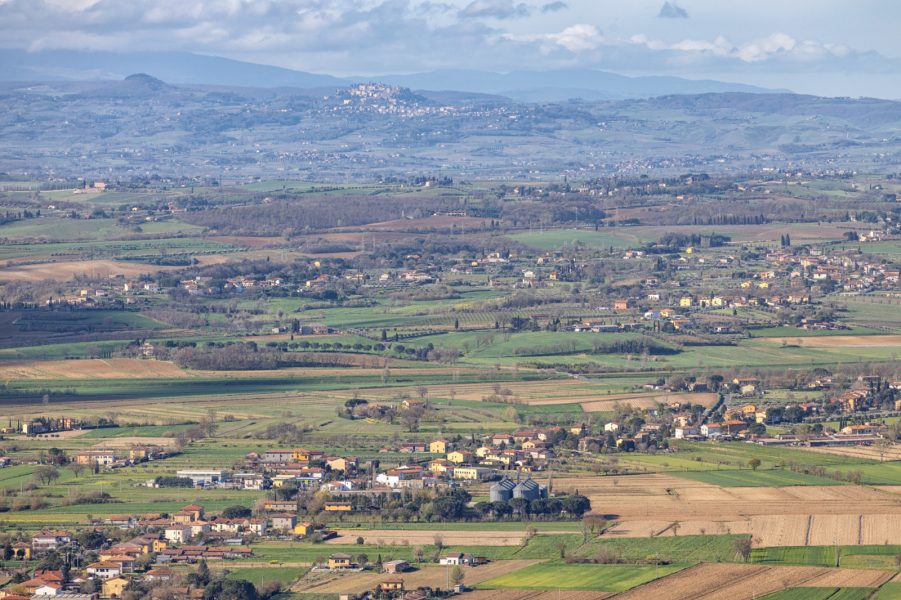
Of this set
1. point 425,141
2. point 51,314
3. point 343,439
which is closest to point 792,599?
point 343,439

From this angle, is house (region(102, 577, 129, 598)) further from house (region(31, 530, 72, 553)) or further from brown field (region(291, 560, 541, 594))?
house (region(31, 530, 72, 553))

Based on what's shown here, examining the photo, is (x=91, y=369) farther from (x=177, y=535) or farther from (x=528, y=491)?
(x=177, y=535)

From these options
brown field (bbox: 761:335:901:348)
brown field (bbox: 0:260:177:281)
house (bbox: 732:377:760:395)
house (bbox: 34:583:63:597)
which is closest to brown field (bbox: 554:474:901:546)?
house (bbox: 34:583:63:597)

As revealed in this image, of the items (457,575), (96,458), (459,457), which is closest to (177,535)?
(457,575)

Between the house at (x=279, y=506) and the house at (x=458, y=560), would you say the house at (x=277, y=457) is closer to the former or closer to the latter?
the house at (x=279, y=506)

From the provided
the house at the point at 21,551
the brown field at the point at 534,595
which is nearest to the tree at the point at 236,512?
the house at the point at 21,551
